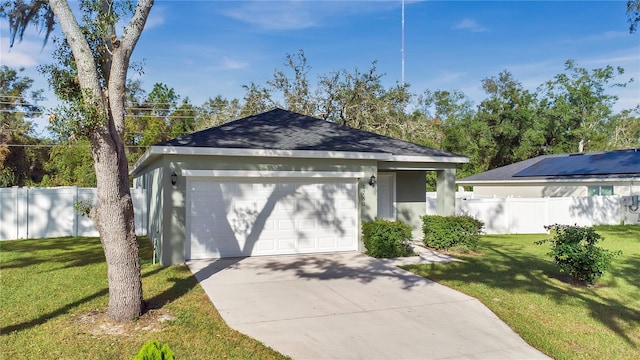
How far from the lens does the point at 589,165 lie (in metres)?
23.4

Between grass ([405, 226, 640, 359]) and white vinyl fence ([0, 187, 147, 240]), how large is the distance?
11536 mm

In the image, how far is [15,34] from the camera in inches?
280

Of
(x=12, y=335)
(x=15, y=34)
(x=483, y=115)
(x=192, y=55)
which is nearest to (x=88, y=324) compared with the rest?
(x=12, y=335)

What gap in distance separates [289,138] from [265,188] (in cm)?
162

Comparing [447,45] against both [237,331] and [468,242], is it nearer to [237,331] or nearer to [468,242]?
[468,242]

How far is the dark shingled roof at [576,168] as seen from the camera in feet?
70.8

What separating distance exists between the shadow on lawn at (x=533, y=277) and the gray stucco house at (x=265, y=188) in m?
2.69

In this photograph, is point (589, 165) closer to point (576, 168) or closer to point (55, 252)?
point (576, 168)

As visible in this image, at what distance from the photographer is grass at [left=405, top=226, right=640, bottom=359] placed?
5.28 meters

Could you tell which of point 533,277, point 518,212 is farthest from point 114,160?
point 518,212

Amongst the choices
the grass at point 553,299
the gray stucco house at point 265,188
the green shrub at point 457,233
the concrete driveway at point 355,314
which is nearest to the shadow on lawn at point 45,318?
the concrete driveway at point 355,314

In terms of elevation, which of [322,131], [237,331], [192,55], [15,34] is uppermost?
[192,55]

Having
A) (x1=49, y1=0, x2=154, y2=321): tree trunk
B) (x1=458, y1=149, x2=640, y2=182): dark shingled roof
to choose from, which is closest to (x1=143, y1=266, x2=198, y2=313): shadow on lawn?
(x1=49, y1=0, x2=154, y2=321): tree trunk

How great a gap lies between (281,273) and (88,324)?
391 centimetres
